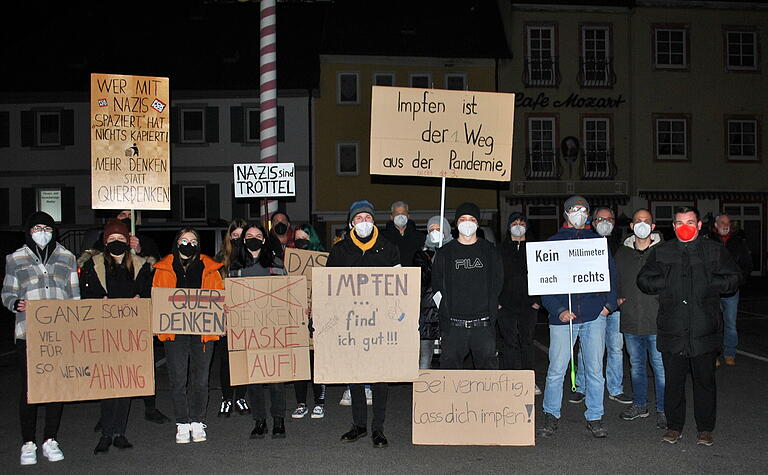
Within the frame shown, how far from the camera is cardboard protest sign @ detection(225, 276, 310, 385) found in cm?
747

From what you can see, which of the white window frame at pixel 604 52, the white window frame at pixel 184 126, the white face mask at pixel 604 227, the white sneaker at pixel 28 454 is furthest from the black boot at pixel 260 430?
the white window frame at pixel 604 52

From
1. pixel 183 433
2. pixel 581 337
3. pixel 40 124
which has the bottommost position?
pixel 183 433

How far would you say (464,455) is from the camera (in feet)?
22.6

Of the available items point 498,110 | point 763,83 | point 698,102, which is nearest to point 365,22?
point 698,102

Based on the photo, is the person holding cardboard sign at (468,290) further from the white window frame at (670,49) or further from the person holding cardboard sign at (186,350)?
the white window frame at (670,49)

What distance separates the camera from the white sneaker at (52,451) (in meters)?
6.86

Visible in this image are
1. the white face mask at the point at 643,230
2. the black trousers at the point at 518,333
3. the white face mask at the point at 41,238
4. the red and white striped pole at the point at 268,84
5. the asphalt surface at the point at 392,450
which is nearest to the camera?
the asphalt surface at the point at 392,450

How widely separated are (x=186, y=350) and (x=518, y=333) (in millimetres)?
3776

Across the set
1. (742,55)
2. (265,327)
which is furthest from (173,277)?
(742,55)

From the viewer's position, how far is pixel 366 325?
284 inches

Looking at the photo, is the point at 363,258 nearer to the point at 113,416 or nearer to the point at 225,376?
the point at 225,376

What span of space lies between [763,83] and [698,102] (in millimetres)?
3121

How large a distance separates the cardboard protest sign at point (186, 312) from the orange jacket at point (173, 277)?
10 cm

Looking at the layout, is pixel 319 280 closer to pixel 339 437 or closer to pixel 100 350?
pixel 339 437
